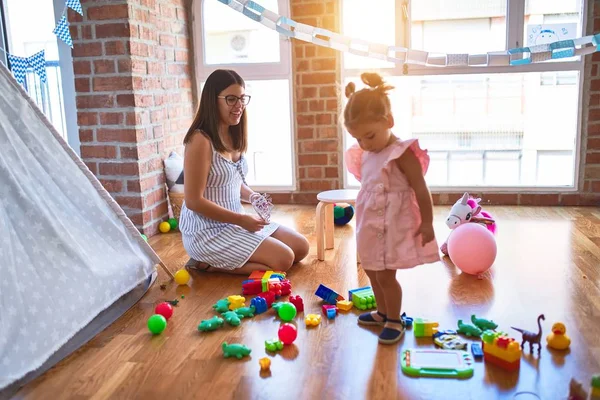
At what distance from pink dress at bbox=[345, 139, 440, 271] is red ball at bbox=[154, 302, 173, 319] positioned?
2.29 feet

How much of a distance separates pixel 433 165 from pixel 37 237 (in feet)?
8.91

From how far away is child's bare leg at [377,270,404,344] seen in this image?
5.55 ft

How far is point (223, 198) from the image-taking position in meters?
2.39

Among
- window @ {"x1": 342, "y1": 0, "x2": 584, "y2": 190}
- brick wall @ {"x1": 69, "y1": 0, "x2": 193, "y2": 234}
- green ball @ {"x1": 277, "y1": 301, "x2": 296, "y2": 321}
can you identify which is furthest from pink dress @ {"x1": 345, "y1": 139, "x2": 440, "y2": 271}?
window @ {"x1": 342, "y1": 0, "x2": 584, "y2": 190}

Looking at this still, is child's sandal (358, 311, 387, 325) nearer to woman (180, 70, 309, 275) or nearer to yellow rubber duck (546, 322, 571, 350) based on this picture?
yellow rubber duck (546, 322, 571, 350)

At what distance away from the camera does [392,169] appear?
5.35ft

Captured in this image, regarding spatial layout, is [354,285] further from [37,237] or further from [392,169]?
[37,237]

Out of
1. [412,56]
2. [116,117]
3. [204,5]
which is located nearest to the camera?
[116,117]

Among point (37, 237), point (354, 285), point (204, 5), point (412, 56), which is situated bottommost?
point (354, 285)

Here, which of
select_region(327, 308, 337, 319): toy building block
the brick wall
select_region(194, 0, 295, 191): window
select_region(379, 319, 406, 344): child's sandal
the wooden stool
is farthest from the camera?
select_region(194, 0, 295, 191): window

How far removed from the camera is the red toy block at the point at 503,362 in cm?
149

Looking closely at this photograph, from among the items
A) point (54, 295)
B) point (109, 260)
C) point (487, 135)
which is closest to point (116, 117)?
point (109, 260)

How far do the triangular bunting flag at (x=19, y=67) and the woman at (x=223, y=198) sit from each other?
1.50m

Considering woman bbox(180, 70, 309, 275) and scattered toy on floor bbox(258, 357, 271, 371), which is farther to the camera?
woman bbox(180, 70, 309, 275)
